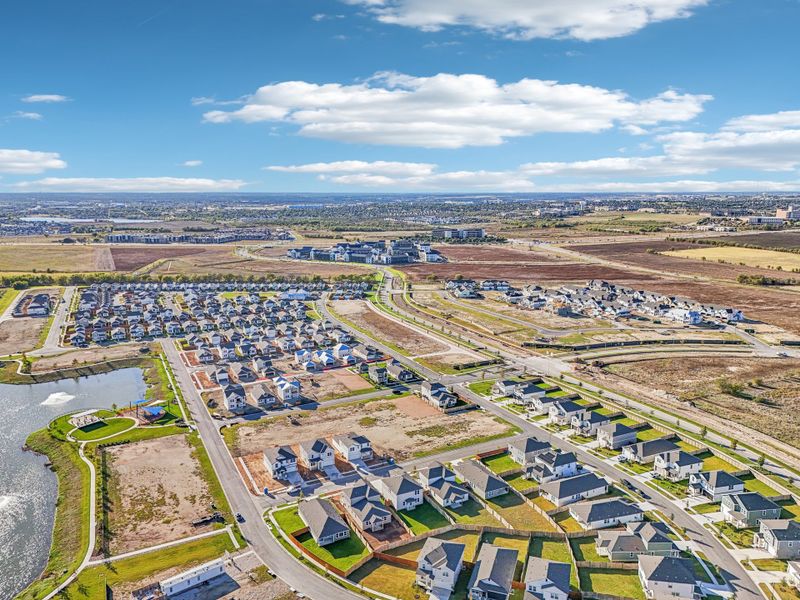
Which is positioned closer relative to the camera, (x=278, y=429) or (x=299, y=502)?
(x=299, y=502)

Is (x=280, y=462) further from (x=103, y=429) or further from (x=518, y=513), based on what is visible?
(x=103, y=429)

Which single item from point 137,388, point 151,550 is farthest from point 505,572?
point 137,388

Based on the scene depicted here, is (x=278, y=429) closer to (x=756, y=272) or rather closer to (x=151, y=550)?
(x=151, y=550)

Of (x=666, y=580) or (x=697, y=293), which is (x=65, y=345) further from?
(x=697, y=293)

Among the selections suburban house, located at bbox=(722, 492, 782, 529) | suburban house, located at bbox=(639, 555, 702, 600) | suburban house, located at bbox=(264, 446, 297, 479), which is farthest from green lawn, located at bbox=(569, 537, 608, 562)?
suburban house, located at bbox=(264, 446, 297, 479)

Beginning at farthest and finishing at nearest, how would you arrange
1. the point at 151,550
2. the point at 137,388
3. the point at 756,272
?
1. the point at 756,272
2. the point at 137,388
3. the point at 151,550

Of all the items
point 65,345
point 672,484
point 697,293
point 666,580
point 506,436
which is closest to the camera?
point 666,580

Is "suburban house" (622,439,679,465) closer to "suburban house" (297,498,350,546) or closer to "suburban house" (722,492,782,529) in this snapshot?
"suburban house" (722,492,782,529)
